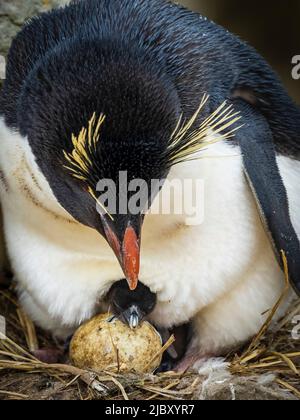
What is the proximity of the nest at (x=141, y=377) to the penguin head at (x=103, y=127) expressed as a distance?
40 cm

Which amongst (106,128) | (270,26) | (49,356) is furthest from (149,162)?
(270,26)

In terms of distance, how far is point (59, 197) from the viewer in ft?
7.80

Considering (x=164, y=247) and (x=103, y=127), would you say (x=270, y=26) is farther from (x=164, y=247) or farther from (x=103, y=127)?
(x=103, y=127)

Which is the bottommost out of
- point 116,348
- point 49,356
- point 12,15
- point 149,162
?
point 49,356

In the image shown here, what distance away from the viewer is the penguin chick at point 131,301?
8.52 ft

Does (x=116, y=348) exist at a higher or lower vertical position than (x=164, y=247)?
lower

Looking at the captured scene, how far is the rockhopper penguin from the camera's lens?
2.16 metres

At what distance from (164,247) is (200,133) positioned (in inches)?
17.7

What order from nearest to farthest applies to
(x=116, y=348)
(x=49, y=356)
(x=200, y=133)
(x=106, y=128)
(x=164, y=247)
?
(x=106, y=128)
(x=200, y=133)
(x=116, y=348)
(x=164, y=247)
(x=49, y=356)

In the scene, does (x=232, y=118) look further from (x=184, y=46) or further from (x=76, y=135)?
(x=76, y=135)

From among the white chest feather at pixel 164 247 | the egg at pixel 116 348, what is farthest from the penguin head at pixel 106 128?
the egg at pixel 116 348

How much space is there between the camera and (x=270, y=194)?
252cm

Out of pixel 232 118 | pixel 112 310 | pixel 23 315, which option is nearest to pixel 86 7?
pixel 232 118
